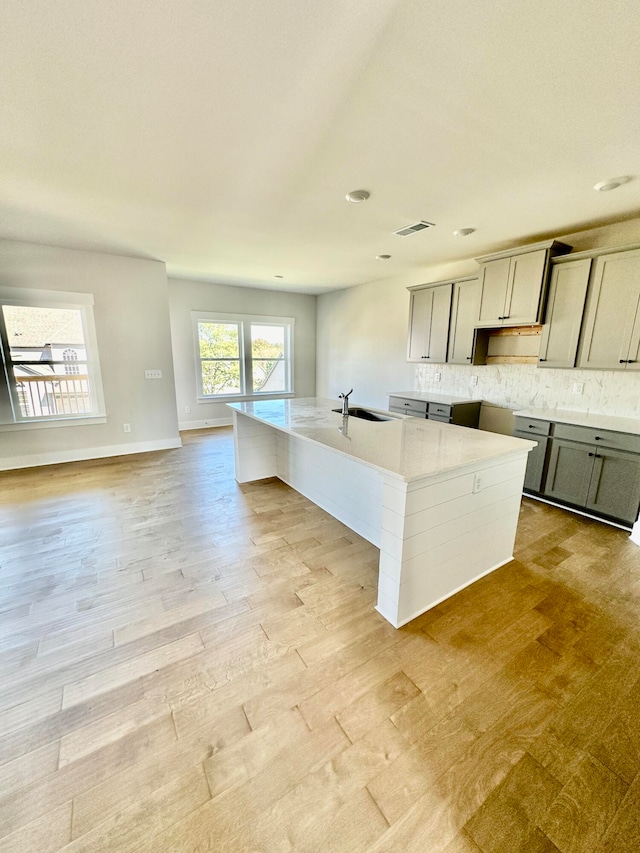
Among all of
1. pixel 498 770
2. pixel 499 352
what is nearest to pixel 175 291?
pixel 499 352

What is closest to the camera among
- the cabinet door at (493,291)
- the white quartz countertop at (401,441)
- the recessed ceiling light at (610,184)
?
the white quartz countertop at (401,441)

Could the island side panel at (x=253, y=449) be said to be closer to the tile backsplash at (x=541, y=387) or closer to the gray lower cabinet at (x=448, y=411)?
the gray lower cabinet at (x=448, y=411)

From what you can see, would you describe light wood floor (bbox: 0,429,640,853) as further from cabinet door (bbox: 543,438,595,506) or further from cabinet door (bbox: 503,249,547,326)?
cabinet door (bbox: 503,249,547,326)

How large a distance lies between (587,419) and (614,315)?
913 millimetres

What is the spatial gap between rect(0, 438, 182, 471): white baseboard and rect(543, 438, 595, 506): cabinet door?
4.84 metres

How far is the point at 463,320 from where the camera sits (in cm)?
406

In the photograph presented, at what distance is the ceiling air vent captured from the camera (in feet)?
9.96

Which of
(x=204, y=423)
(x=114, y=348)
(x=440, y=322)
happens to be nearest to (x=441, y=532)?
(x=440, y=322)

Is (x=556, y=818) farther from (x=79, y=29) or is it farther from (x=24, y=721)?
(x=79, y=29)

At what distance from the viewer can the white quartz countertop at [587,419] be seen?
2.74 meters

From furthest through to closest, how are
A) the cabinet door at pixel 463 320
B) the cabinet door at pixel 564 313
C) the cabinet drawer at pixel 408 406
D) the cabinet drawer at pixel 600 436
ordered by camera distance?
1. the cabinet drawer at pixel 408 406
2. the cabinet door at pixel 463 320
3. the cabinet door at pixel 564 313
4. the cabinet drawer at pixel 600 436

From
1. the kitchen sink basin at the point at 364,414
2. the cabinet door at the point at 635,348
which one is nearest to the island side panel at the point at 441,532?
the kitchen sink basin at the point at 364,414

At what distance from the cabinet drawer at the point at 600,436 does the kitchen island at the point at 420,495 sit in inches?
45.9

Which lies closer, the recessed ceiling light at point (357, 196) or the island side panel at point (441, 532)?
the island side panel at point (441, 532)
